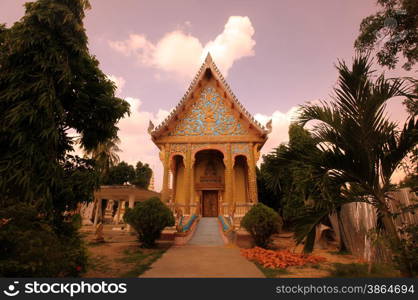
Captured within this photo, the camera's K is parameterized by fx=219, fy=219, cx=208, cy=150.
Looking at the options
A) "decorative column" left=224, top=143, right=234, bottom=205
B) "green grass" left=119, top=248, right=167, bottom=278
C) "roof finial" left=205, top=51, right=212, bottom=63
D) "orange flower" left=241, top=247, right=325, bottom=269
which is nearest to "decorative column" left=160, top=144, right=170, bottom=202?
"decorative column" left=224, top=143, right=234, bottom=205

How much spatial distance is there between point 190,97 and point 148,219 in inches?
411

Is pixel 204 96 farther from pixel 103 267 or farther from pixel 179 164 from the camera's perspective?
pixel 103 267

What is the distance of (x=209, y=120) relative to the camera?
15.5m

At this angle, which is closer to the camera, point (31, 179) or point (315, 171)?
point (315, 171)

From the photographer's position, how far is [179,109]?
15.5 metres

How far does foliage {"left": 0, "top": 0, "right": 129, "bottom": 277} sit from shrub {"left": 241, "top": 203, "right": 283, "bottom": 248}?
5.40 meters

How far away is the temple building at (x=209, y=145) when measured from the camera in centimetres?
1452

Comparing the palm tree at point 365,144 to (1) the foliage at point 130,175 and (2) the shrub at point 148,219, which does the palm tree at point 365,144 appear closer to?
(2) the shrub at point 148,219

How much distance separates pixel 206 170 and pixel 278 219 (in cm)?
970

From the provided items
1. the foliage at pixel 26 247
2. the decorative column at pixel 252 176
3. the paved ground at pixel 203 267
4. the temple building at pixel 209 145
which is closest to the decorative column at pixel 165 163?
the temple building at pixel 209 145

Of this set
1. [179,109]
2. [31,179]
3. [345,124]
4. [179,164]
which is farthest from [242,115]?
[31,179]

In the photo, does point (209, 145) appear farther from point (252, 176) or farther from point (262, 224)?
point (262, 224)

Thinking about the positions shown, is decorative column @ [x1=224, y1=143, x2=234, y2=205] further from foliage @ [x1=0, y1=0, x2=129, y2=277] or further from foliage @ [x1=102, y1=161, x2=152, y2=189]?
foliage @ [x1=102, y1=161, x2=152, y2=189]

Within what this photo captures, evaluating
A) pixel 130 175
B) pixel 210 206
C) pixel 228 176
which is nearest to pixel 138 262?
pixel 228 176
